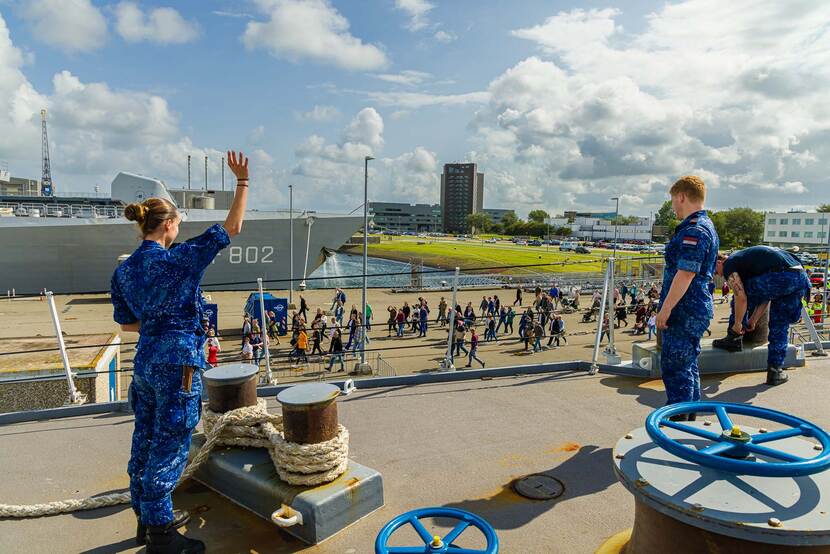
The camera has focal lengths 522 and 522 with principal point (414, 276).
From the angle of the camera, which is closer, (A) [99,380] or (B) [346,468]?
(B) [346,468]

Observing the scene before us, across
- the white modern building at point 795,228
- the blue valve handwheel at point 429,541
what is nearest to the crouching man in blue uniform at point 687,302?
the blue valve handwheel at point 429,541

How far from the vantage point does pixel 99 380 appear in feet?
Result: 22.8

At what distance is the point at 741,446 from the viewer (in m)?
1.74

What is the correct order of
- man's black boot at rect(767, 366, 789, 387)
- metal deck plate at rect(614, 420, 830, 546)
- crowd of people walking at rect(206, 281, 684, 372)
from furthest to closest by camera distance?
crowd of people walking at rect(206, 281, 684, 372) → man's black boot at rect(767, 366, 789, 387) → metal deck plate at rect(614, 420, 830, 546)

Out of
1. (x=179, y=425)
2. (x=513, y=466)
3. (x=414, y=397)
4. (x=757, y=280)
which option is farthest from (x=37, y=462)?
(x=757, y=280)

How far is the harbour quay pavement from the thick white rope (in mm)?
5066

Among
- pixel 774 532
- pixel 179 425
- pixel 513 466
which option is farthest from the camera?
pixel 513 466

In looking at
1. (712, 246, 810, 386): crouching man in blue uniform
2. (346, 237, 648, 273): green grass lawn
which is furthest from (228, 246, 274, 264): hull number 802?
(712, 246, 810, 386): crouching man in blue uniform

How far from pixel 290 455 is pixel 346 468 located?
33 cm

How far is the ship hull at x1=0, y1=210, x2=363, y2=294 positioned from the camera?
29.8 metres

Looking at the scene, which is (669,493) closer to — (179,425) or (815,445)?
(815,445)

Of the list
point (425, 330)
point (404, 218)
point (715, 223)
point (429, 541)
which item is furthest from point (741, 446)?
point (404, 218)

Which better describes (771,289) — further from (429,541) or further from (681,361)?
(429,541)

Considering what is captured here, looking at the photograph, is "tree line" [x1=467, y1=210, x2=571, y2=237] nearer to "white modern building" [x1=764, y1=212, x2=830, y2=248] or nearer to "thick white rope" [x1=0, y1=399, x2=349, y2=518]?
"white modern building" [x1=764, y1=212, x2=830, y2=248]
